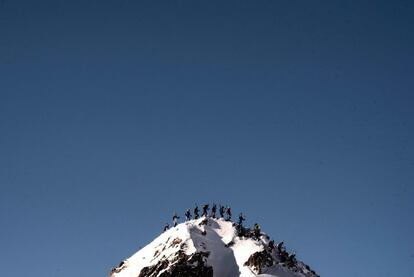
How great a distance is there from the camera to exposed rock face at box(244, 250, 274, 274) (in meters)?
68.1

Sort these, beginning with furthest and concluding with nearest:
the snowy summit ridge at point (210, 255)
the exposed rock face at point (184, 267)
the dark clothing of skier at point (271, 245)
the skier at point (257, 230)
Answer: the skier at point (257, 230) → the dark clothing of skier at point (271, 245) → the snowy summit ridge at point (210, 255) → the exposed rock face at point (184, 267)

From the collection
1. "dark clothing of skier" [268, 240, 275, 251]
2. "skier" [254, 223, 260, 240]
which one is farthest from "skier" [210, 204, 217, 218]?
"dark clothing of skier" [268, 240, 275, 251]

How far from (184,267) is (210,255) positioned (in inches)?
183

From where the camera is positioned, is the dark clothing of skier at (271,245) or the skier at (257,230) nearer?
the dark clothing of skier at (271,245)

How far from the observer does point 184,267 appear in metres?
66.2

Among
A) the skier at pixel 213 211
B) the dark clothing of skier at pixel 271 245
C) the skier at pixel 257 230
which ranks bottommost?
the dark clothing of skier at pixel 271 245

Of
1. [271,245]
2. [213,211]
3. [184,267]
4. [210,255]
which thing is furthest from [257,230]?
[184,267]

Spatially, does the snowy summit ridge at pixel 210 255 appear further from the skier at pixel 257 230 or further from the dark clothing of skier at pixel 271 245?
the skier at pixel 257 230

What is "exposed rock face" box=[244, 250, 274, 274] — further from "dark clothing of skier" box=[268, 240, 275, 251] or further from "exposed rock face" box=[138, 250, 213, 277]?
"exposed rock face" box=[138, 250, 213, 277]

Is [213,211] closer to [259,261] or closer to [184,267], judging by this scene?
[259,261]

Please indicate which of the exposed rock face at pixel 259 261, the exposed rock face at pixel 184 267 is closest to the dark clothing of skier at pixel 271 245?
the exposed rock face at pixel 259 261

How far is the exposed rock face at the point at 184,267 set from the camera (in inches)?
2598

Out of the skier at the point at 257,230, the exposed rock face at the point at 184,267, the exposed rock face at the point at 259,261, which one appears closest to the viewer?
the exposed rock face at the point at 184,267

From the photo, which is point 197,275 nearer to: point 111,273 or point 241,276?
point 241,276
